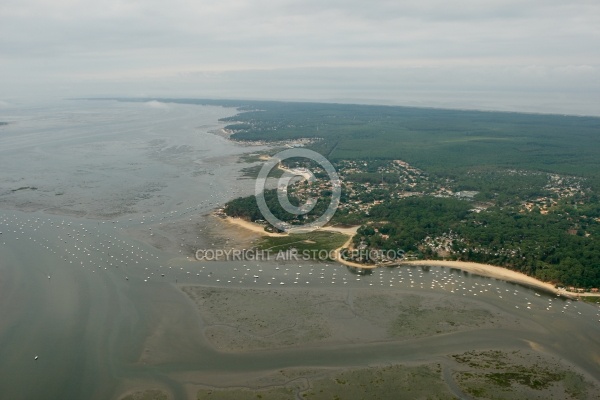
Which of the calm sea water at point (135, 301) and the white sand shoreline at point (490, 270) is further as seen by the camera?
the white sand shoreline at point (490, 270)

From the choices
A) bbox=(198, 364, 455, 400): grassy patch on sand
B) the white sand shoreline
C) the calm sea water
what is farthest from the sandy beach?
bbox=(198, 364, 455, 400): grassy patch on sand

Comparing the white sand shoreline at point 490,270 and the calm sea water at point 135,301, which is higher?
the white sand shoreline at point 490,270

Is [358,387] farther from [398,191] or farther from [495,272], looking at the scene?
[398,191]

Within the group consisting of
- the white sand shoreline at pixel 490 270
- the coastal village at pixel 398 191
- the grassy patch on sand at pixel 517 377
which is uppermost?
the coastal village at pixel 398 191

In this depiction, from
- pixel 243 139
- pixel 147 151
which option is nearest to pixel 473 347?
pixel 147 151

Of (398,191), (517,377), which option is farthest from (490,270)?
(398,191)

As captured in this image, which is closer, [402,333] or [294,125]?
[402,333]

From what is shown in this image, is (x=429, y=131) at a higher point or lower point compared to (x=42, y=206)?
higher

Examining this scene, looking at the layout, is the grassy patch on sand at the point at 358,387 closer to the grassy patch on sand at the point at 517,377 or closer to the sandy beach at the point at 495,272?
the grassy patch on sand at the point at 517,377

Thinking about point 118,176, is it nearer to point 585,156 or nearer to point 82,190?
point 82,190

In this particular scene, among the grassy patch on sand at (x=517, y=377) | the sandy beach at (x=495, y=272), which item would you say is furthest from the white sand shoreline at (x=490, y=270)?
the grassy patch on sand at (x=517, y=377)

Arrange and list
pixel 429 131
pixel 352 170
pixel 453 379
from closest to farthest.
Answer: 1. pixel 453 379
2. pixel 352 170
3. pixel 429 131
